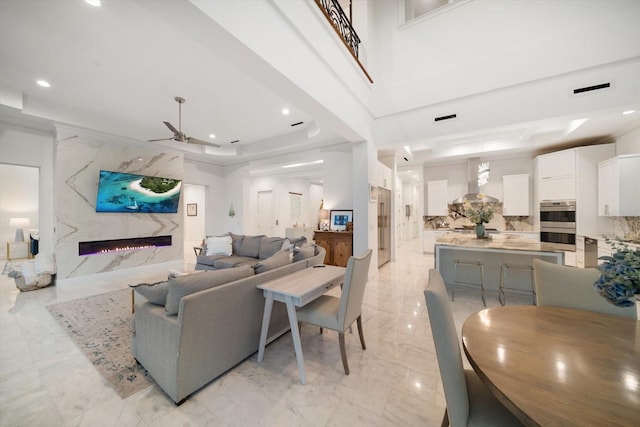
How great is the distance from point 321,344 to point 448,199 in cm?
643

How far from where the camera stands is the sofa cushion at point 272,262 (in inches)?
92.3

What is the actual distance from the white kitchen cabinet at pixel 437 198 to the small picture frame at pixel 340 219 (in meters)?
3.29

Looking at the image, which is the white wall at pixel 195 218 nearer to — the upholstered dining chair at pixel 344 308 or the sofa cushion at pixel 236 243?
the sofa cushion at pixel 236 243

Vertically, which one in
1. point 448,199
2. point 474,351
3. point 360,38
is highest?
point 360,38

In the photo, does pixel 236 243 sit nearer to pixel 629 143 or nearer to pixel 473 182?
pixel 473 182

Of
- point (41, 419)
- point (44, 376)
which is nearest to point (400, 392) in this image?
point (41, 419)

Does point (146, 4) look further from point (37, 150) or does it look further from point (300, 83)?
point (37, 150)

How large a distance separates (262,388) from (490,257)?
4032 millimetres

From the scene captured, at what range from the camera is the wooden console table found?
5199mm

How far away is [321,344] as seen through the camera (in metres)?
2.44

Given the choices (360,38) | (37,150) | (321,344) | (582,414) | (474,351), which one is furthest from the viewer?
(37,150)

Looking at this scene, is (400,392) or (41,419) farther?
(400,392)

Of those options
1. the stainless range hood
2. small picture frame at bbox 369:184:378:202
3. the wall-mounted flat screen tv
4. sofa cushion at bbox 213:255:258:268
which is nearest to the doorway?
the wall-mounted flat screen tv

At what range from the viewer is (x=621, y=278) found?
0.92 meters
